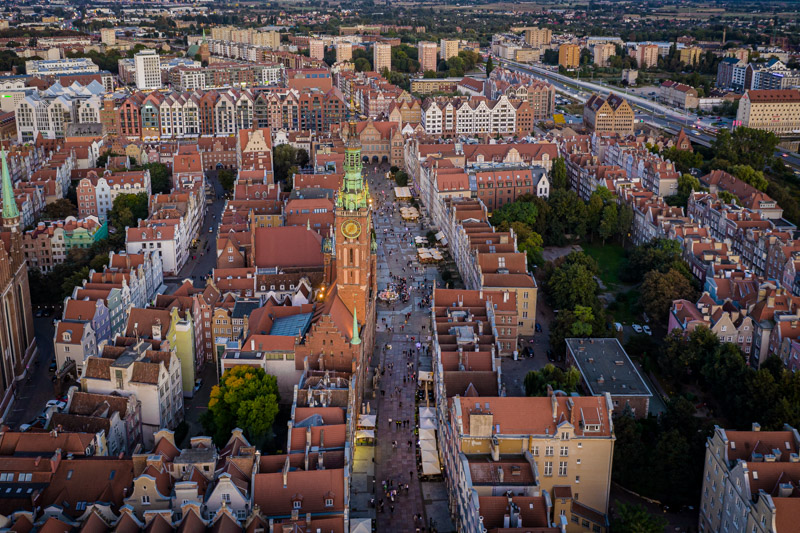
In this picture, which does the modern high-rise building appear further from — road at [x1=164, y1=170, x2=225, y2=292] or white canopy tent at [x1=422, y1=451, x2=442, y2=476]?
white canopy tent at [x1=422, y1=451, x2=442, y2=476]

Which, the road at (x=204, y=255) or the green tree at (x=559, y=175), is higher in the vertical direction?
the green tree at (x=559, y=175)

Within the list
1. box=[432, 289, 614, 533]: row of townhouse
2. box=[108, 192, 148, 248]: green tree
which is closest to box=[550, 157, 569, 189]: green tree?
box=[108, 192, 148, 248]: green tree

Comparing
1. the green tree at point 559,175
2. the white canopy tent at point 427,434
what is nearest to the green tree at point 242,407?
the white canopy tent at point 427,434

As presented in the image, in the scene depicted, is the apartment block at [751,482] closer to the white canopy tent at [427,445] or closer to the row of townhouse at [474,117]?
the white canopy tent at [427,445]

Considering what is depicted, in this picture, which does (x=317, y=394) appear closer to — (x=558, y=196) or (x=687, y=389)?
(x=687, y=389)

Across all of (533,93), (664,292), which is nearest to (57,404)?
(664,292)

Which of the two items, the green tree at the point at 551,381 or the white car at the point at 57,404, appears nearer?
the white car at the point at 57,404
